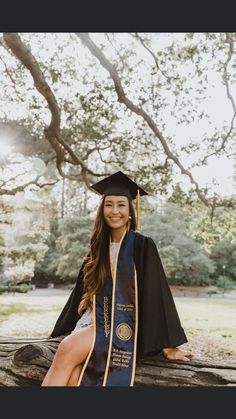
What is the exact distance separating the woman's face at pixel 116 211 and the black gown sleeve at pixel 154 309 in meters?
0.19

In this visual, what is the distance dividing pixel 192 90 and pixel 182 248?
2.02 metres

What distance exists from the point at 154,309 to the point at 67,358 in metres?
0.57

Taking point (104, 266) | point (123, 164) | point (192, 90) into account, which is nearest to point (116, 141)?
point (123, 164)

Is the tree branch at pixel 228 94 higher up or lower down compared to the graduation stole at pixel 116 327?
higher up

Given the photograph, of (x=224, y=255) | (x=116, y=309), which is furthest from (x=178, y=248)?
(x=116, y=309)

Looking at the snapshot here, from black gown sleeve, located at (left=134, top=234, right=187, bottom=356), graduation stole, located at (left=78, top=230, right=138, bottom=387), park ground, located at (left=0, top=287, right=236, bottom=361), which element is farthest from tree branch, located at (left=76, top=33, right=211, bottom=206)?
black gown sleeve, located at (left=134, top=234, right=187, bottom=356)

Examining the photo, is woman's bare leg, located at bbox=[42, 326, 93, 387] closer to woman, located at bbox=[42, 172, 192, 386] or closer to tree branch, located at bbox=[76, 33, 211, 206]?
woman, located at bbox=[42, 172, 192, 386]

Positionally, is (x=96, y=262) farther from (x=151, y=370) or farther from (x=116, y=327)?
(x=151, y=370)

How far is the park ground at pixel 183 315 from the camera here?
5492 mm

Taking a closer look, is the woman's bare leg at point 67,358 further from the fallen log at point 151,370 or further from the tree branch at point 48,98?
the tree branch at point 48,98

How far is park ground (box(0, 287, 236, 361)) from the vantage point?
5492 millimetres

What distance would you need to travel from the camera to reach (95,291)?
2654 millimetres

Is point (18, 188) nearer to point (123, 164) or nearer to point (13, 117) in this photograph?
point (13, 117)

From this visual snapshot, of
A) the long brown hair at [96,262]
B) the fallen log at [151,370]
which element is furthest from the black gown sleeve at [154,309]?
the long brown hair at [96,262]
